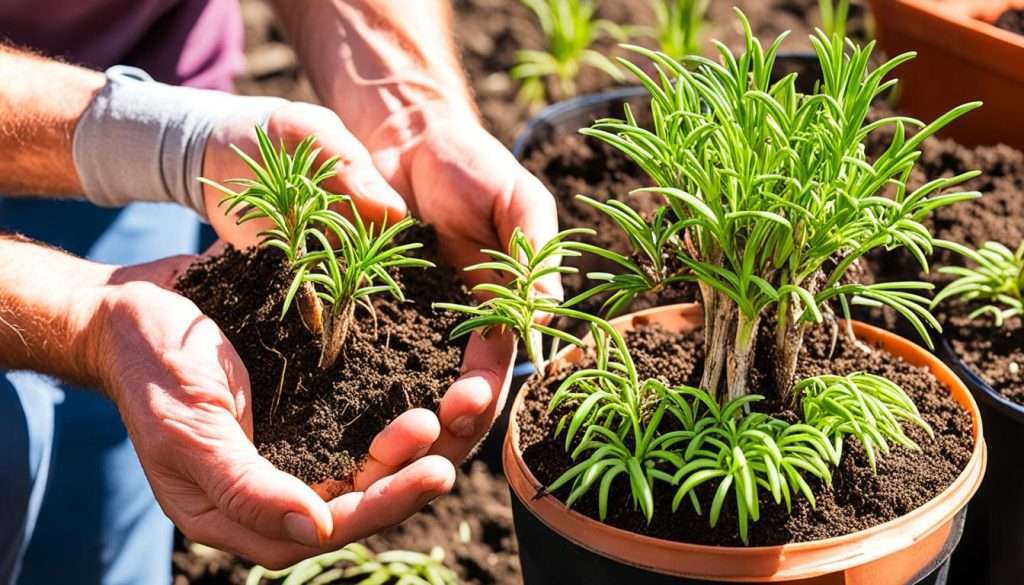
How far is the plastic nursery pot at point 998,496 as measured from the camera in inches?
71.8

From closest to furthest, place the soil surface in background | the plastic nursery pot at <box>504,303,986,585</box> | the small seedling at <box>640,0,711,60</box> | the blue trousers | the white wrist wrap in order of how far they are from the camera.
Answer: the plastic nursery pot at <box>504,303,986,585</box>
the white wrist wrap
the blue trousers
the small seedling at <box>640,0,711,60</box>
the soil surface in background

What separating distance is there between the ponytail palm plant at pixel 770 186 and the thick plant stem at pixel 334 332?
17.5 inches

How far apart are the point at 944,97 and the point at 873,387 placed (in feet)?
5.10

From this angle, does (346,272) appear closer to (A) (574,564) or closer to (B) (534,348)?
(B) (534,348)

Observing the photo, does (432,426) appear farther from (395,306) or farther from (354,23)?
(354,23)

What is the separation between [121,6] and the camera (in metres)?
2.51

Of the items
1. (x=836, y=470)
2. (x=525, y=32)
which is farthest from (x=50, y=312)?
(x=525, y=32)

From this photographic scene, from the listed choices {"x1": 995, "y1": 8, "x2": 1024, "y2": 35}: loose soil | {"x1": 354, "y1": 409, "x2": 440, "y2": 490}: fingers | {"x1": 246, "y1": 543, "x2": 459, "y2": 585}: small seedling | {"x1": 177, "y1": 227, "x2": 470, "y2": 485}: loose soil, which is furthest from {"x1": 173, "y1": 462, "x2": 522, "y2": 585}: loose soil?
{"x1": 995, "y1": 8, "x2": 1024, "y2": 35}: loose soil

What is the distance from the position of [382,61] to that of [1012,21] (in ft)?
5.43

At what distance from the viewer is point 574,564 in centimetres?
150

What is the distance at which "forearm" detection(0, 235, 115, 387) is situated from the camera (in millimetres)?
1813

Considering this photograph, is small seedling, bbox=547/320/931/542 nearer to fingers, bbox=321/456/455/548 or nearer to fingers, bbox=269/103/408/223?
fingers, bbox=321/456/455/548

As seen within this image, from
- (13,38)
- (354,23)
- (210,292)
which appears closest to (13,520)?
(210,292)

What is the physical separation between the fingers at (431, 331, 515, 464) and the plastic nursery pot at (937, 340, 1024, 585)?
82 centimetres
